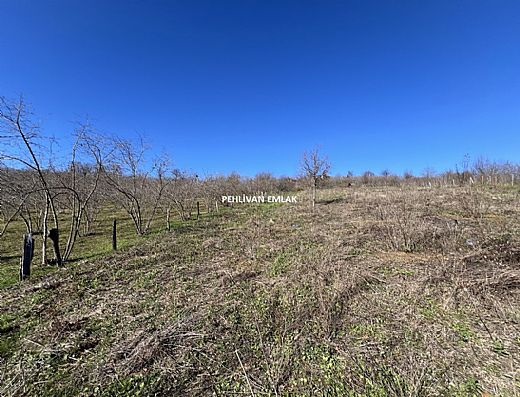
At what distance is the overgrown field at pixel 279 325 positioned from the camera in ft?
7.05

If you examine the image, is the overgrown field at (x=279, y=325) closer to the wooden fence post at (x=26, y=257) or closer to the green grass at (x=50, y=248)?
the wooden fence post at (x=26, y=257)

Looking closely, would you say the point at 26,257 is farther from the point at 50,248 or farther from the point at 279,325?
the point at 279,325

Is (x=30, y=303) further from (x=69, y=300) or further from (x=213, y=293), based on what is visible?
(x=213, y=293)

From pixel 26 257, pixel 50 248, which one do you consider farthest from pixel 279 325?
pixel 50 248

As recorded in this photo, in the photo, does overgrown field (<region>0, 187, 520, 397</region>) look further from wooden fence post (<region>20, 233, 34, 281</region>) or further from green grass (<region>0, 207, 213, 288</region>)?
green grass (<region>0, 207, 213, 288</region>)

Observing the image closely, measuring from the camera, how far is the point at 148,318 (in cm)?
327

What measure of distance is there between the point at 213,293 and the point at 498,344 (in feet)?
12.1

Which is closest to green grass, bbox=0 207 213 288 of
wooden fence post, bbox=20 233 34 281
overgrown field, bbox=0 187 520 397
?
wooden fence post, bbox=20 233 34 281

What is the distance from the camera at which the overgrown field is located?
215cm


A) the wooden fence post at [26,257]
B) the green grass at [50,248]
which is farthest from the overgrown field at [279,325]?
the green grass at [50,248]

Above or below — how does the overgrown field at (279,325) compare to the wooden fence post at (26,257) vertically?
below

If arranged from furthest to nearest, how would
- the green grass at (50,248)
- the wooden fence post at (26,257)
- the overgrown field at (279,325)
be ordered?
the green grass at (50,248), the wooden fence post at (26,257), the overgrown field at (279,325)

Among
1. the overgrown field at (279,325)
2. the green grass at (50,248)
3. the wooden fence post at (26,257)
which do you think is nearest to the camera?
the overgrown field at (279,325)

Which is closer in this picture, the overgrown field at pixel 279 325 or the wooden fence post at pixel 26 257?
the overgrown field at pixel 279 325
